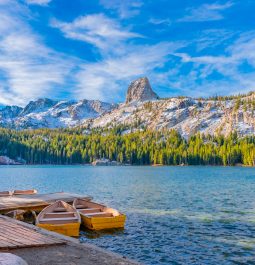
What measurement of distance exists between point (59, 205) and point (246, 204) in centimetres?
2591

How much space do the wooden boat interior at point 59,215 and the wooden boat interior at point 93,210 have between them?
146 cm

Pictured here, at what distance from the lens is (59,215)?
1251 inches

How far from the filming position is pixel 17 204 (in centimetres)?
3678

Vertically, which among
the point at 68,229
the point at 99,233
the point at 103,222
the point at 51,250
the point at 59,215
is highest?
the point at 51,250

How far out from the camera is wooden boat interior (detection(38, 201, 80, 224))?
97.1 feet

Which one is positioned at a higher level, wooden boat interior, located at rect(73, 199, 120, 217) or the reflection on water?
wooden boat interior, located at rect(73, 199, 120, 217)

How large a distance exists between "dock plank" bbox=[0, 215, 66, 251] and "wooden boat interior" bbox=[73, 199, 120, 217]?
14217mm

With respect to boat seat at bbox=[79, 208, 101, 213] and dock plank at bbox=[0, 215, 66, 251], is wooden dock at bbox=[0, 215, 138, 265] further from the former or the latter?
boat seat at bbox=[79, 208, 101, 213]

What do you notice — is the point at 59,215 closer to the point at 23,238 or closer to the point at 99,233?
the point at 99,233

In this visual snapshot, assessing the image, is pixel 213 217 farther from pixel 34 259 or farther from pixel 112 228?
pixel 34 259

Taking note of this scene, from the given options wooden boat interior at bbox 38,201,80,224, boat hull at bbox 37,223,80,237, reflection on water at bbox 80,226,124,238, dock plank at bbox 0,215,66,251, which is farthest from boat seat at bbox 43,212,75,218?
dock plank at bbox 0,215,66,251

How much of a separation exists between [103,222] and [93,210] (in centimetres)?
462

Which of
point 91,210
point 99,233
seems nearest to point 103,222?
point 99,233

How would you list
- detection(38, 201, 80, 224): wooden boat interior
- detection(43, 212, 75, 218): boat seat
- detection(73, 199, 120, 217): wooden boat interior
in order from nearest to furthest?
detection(38, 201, 80, 224): wooden boat interior, detection(43, 212, 75, 218): boat seat, detection(73, 199, 120, 217): wooden boat interior
